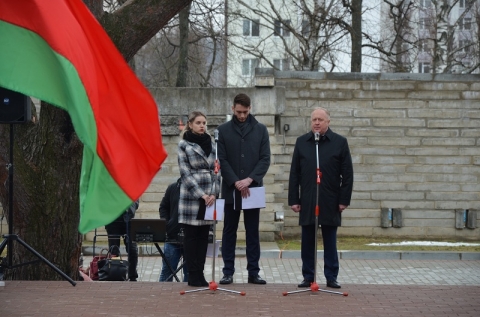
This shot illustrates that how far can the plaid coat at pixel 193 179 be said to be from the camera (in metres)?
10.8

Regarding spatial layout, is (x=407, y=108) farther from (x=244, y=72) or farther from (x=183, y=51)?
(x=244, y=72)

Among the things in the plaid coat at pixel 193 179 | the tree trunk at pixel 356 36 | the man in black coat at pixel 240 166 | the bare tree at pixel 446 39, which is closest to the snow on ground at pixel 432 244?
the man in black coat at pixel 240 166

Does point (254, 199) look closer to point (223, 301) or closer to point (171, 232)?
point (223, 301)

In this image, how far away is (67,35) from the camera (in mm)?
6594

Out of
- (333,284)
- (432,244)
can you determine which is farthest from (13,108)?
(432,244)

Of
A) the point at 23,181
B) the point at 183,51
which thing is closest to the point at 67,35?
the point at 23,181

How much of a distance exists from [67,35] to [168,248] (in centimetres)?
654

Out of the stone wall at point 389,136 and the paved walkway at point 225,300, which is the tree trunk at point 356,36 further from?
the paved walkway at point 225,300

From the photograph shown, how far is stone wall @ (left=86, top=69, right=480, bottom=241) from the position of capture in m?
20.8

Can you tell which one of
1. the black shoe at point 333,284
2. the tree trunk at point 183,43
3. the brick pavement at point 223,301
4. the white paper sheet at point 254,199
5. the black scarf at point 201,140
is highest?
the tree trunk at point 183,43

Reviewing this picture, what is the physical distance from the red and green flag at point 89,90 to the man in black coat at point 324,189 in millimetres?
4273

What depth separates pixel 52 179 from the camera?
12117mm

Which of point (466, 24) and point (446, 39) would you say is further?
point (466, 24)

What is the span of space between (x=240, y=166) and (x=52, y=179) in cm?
252
